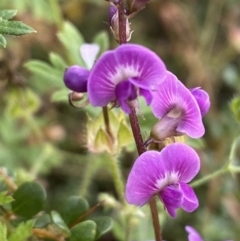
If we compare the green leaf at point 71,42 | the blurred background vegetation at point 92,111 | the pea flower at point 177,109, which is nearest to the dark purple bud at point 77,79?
the pea flower at point 177,109

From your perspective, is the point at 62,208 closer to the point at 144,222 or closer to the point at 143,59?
the point at 143,59

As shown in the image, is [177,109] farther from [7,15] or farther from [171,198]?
[7,15]

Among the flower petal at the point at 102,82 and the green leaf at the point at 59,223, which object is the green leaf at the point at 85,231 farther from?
the flower petal at the point at 102,82

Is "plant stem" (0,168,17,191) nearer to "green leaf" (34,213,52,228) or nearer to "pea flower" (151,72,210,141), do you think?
"green leaf" (34,213,52,228)

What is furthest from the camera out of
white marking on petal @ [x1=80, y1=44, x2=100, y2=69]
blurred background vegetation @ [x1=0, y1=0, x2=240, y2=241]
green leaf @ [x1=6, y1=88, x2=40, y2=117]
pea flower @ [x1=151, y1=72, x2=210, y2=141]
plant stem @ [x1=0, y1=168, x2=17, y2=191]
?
blurred background vegetation @ [x1=0, y1=0, x2=240, y2=241]

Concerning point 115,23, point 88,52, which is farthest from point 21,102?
point 115,23

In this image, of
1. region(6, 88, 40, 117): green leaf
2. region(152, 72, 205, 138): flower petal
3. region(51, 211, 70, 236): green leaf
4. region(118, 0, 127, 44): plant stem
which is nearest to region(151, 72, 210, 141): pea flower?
region(152, 72, 205, 138): flower petal

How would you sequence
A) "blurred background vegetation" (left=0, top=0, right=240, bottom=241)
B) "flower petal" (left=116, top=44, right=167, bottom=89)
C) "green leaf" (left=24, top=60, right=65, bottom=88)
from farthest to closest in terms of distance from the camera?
"blurred background vegetation" (left=0, top=0, right=240, bottom=241)
"green leaf" (left=24, top=60, right=65, bottom=88)
"flower petal" (left=116, top=44, right=167, bottom=89)
